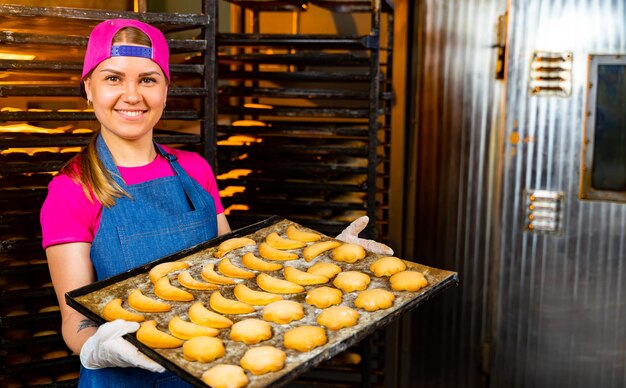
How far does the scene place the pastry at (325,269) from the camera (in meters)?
2.23

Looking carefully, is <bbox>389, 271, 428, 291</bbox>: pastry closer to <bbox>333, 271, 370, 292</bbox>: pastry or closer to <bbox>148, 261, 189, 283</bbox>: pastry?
<bbox>333, 271, 370, 292</bbox>: pastry

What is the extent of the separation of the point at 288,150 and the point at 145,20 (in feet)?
3.82

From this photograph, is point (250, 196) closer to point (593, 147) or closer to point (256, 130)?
→ point (256, 130)

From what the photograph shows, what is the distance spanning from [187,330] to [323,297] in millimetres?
433

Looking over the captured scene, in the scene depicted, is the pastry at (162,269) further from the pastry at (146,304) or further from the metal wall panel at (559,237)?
the metal wall panel at (559,237)

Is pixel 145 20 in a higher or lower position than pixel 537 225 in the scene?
higher

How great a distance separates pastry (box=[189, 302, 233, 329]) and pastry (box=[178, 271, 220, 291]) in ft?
0.48

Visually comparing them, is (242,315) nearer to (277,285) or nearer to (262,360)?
(277,285)

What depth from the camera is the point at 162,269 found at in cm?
214

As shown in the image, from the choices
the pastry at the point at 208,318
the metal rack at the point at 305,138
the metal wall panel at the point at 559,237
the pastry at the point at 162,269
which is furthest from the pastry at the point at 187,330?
the metal wall panel at the point at 559,237

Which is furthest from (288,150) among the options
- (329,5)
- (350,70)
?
(350,70)

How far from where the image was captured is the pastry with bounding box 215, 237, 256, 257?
92.4 inches

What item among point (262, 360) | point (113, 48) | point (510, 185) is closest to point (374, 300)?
point (262, 360)

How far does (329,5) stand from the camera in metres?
4.29
